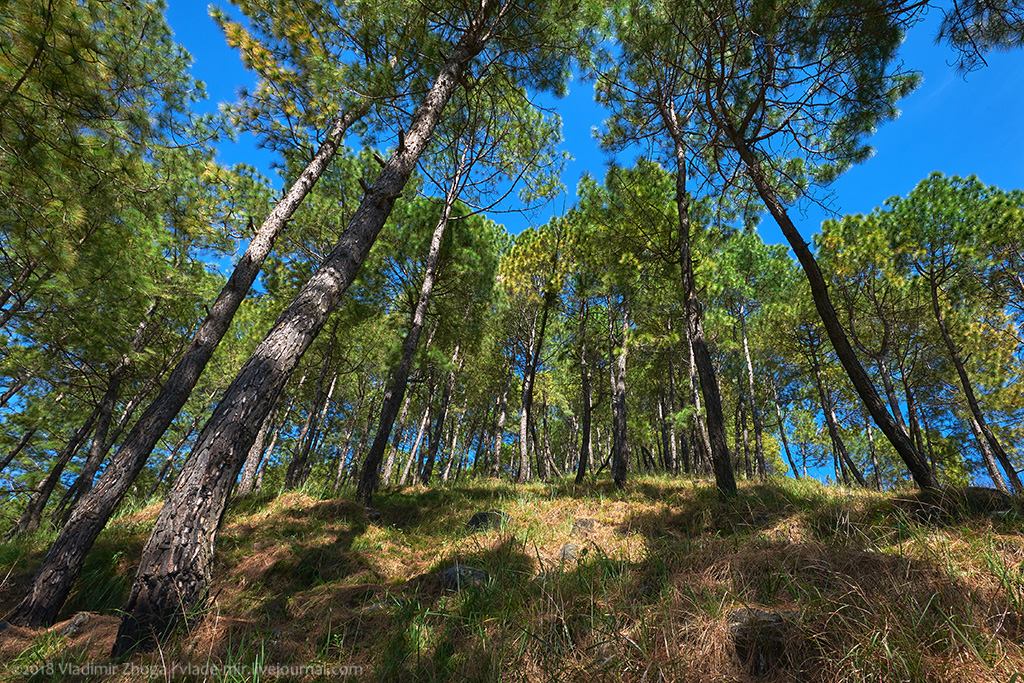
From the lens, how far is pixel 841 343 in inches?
206

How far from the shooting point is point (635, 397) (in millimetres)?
20906

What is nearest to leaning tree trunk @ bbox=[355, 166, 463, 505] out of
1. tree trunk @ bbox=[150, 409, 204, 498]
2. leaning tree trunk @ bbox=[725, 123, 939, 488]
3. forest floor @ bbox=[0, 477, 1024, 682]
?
forest floor @ bbox=[0, 477, 1024, 682]

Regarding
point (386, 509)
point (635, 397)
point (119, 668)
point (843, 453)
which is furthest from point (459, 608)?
point (635, 397)

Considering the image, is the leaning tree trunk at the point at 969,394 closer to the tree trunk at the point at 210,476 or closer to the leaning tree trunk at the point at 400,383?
the leaning tree trunk at the point at 400,383

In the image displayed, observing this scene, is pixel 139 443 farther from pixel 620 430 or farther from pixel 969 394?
Answer: pixel 969 394

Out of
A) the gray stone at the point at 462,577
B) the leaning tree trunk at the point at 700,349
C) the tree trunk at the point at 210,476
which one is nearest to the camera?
the tree trunk at the point at 210,476

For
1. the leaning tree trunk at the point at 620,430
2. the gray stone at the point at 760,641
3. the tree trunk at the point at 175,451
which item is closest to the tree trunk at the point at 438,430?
the leaning tree trunk at the point at 620,430

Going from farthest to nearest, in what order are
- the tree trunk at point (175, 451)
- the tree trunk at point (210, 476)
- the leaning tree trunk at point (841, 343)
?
the tree trunk at point (175, 451)
the leaning tree trunk at point (841, 343)
the tree trunk at point (210, 476)

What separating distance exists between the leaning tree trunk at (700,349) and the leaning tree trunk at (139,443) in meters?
7.05

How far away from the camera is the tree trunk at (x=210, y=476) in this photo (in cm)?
253

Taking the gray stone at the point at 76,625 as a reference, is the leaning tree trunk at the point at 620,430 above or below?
above

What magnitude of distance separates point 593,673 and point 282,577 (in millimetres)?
4157

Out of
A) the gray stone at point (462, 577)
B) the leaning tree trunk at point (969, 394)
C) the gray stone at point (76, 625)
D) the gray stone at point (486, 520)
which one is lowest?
the gray stone at point (76, 625)

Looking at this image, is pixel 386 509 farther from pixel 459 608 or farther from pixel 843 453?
pixel 843 453
